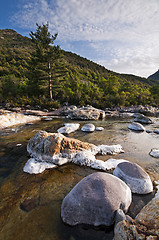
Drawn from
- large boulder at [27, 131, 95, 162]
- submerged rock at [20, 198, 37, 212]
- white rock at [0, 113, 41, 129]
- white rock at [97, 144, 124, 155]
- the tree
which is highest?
the tree

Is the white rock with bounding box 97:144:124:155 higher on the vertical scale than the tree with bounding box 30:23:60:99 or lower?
lower

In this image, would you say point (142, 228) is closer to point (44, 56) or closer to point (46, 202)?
point (46, 202)

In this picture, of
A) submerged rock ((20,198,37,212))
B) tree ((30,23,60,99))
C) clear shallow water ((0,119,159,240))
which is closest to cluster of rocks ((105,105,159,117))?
tree ((30,23,60,99))

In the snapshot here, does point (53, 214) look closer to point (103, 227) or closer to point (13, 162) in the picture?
point (103, 227)

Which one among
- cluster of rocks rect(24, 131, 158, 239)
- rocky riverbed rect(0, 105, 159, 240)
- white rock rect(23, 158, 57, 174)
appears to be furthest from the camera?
white rock rect(23, 158, 57, 174)

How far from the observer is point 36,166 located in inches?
169

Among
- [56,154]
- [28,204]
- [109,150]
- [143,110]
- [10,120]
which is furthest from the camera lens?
[143,110]

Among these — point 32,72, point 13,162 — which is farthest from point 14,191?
point 32,72

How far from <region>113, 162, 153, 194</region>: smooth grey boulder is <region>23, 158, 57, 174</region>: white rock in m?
2.67

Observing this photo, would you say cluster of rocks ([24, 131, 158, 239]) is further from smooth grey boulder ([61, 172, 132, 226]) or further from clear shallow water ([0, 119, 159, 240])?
clear shallow water ([0, 119, 159, 240])

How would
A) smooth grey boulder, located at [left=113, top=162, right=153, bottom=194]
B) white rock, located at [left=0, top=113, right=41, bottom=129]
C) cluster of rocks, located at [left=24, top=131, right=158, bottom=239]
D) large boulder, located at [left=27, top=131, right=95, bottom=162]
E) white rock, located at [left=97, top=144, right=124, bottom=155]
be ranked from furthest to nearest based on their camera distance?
white rock, located at [left=0, top=113, right=41, bottom=129]
white rock, located at [left=97, top=144, right=124, bottom=155]
large boulder, located at [left=27, top=131, right=95, bottom=162]
smooth grey boulder, located at [left=113, top=162, right=153, bottom=194]
cluster of rocks, located at [left=24, top=131, right=158, bottom=239]

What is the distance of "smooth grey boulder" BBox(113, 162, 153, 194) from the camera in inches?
121

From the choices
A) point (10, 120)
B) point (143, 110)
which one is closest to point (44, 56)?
point (10, 120)

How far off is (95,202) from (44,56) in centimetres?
2586
